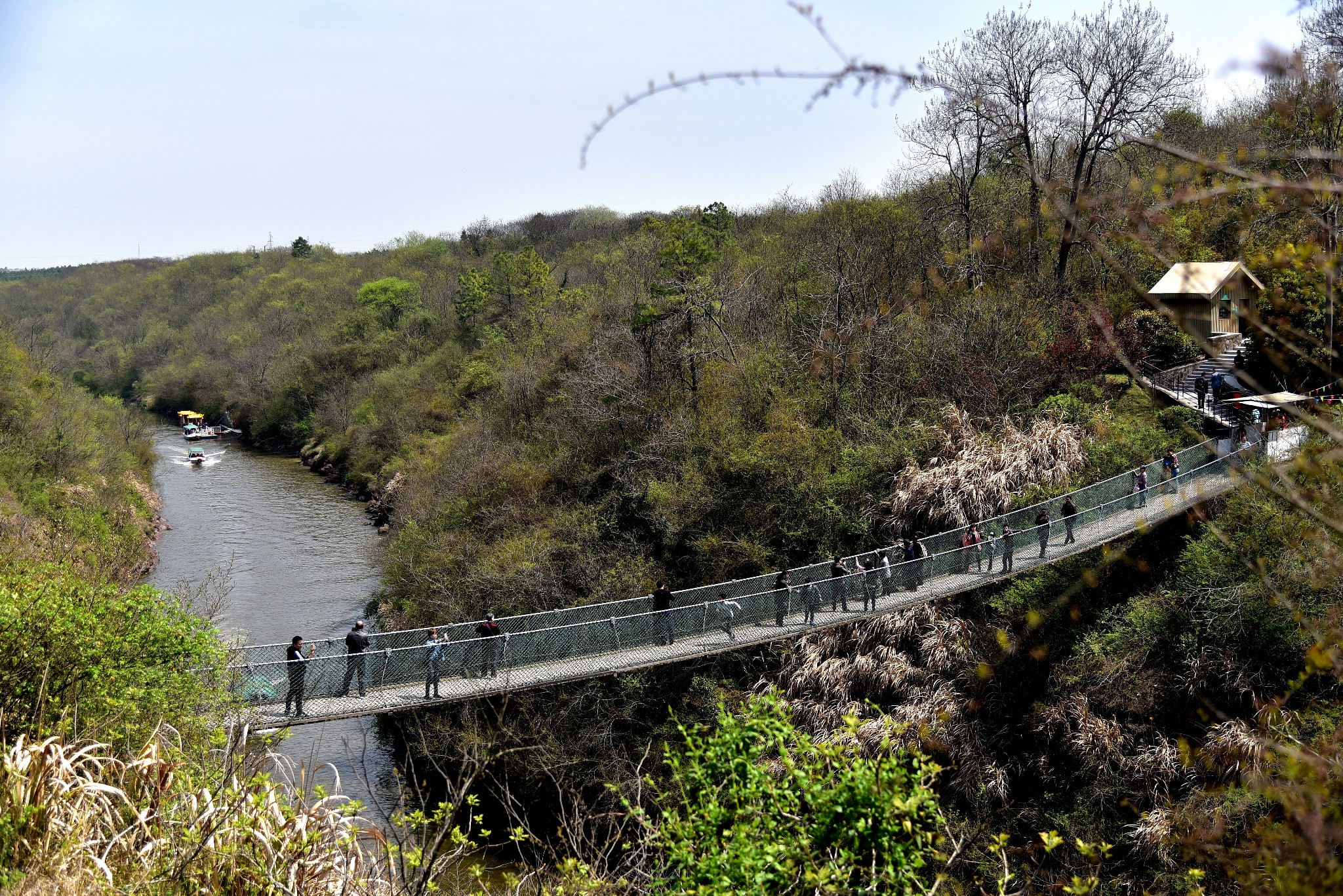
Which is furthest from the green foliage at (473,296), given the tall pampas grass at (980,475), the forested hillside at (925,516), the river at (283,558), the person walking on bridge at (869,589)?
the person walking on bridge at (869,589)

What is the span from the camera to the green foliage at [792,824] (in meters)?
6.65

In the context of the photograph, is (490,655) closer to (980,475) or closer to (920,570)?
(920,570)

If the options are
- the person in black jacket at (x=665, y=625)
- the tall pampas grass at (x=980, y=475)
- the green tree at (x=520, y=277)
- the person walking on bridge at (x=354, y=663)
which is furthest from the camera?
the green tree at (x=520, y=277)

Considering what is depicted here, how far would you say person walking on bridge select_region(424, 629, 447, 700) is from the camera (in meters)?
14.9

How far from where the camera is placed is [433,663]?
14.9m

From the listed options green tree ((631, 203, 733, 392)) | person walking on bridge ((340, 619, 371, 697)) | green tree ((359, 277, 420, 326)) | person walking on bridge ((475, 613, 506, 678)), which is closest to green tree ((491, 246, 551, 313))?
green tree ((359, 277, 420, 326))

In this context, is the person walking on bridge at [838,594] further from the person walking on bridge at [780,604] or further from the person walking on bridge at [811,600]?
the person walking on bridge at [780,604]

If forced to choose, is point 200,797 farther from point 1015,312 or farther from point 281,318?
point 281,318

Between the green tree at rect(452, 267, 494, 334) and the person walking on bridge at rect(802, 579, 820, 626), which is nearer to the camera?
the person walking on bridge at rect(802, 579, 820, 626)

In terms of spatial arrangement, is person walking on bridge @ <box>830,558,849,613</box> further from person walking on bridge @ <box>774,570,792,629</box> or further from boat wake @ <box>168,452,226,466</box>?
boat wake @ <box>168,452,226,466</box>

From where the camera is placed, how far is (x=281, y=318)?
223 feet

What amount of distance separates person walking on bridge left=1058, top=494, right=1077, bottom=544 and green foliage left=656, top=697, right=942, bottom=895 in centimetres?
1129

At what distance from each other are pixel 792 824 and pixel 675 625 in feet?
30.8

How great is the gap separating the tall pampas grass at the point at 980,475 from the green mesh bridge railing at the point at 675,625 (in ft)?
4.56
